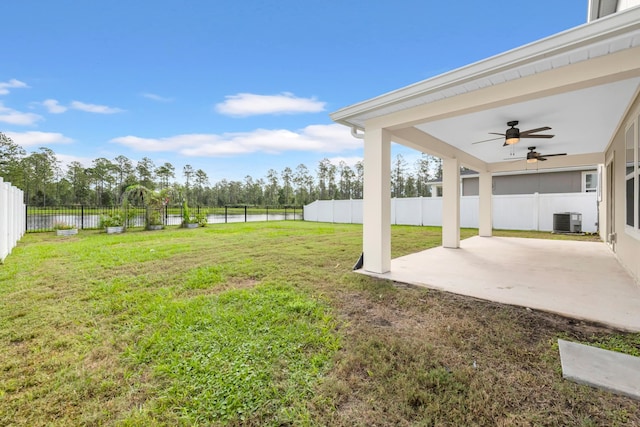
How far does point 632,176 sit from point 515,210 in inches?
344

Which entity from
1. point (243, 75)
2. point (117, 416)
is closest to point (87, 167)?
point (243, 75)

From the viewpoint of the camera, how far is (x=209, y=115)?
16.9 m

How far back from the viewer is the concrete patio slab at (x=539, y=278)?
3.18m

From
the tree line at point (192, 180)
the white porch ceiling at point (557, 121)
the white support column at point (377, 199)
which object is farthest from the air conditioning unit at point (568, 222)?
the tree line at point (192, 180)

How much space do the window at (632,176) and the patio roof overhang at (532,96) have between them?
436 millimetres

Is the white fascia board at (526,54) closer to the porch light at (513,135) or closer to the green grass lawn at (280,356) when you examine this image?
the porch light at (513,135)

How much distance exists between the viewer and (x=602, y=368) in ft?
6.68

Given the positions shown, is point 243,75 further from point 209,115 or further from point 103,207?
point 103,207

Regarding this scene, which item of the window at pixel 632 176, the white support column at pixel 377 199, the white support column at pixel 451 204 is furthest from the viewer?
the white support column at pixel 451 204

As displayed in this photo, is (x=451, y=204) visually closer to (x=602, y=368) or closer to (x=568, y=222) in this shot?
(x=602, y=368)

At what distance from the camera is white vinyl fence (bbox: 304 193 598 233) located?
11008mm

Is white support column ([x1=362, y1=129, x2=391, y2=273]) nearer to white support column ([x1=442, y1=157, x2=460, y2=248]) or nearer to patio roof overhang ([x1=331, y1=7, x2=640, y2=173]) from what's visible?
patio roof overhang ([x1=331, y1=7, x2=640, y2=173])

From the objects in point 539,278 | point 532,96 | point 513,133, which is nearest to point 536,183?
point 513,133

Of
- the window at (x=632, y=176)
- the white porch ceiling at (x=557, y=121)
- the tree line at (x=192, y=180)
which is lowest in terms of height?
the window at (x=632, y=176)
